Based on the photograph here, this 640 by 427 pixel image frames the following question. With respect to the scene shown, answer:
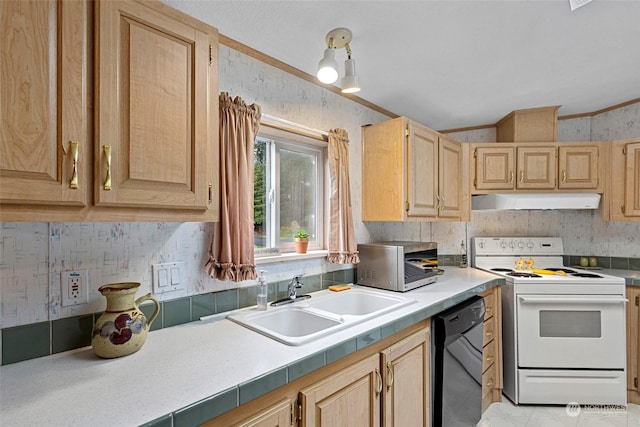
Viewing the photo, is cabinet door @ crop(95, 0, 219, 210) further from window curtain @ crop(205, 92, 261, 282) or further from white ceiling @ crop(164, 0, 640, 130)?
white ceiling @ crop(164, 0, 640, 130)

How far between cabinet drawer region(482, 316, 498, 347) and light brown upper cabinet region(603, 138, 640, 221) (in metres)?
1.32

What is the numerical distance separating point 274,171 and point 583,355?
8.28 ft

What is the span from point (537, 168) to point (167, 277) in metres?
2.87

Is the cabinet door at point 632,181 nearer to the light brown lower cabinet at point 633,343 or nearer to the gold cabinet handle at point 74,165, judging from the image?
the light brown lower cabinet at point 633,343

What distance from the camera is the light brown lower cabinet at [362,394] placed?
101 centimetres

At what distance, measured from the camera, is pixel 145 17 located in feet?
3.36

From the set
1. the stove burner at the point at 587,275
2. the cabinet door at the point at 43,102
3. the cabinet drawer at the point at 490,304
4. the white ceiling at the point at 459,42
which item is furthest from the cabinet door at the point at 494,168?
the cabinet door at the point at 43,102

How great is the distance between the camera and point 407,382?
5.13 feet

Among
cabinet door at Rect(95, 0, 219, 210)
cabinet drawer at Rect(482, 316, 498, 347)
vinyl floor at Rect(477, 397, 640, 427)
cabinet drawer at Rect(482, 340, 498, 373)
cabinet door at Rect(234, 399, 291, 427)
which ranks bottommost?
vinyl floor at Rect(477, 397, 640, 427)

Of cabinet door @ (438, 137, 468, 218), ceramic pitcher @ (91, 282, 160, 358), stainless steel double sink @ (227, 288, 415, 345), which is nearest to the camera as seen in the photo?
ceramic pitcher @ (91, 282, 160, 358)

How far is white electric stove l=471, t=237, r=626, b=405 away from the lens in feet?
7.45

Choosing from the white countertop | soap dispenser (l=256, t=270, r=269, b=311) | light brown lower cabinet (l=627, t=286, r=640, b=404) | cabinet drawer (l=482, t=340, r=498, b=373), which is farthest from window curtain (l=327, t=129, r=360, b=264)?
light brown lower cabinet (l=627, t=286, r=640, b=404)

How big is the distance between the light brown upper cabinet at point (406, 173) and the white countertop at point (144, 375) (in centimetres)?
109

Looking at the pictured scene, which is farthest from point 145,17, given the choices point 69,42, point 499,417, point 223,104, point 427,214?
point 499,417
